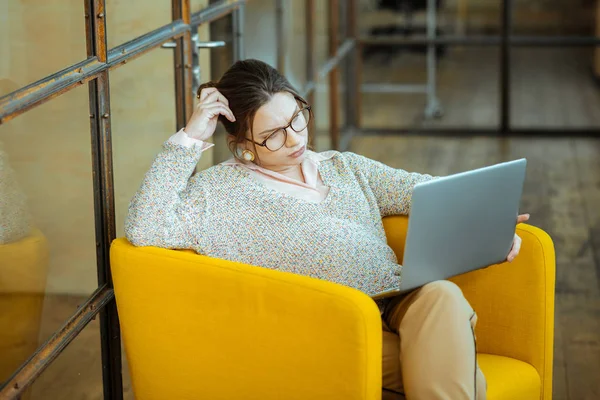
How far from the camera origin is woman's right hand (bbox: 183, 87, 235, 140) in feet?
6.16

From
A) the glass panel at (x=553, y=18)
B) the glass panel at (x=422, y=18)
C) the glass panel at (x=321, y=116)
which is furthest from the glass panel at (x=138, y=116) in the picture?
the glass panel at (x=553, y=18)

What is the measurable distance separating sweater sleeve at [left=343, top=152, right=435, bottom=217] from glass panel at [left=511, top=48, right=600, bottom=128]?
4.23 metres

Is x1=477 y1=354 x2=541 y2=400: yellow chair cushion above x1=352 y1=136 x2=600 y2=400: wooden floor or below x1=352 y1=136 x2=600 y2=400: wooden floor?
above

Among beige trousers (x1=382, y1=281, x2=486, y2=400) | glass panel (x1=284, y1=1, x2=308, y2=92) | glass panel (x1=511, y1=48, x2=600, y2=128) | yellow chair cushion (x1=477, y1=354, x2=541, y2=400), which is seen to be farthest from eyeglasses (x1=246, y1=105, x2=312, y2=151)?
glass panel (x1=511, y1=48, x2=600, y2=128)

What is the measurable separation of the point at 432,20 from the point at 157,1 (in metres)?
4.13

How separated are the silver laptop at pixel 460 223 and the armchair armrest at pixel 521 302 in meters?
0.09

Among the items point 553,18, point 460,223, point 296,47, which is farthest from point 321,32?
point 460,223

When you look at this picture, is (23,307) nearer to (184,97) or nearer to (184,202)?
(184,202)

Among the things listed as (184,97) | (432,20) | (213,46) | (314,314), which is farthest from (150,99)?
(432,20)

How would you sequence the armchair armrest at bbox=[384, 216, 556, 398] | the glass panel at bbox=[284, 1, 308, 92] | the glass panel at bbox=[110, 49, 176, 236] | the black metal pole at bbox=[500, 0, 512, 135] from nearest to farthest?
the armchair armrest at bbox=[384, 216, 556, 398], the glass panel at bbox=[110, 49, 176, 236], the glass panel at bbox=[284, 1, 308, 92], the black metal pole at bbox=[500, 0, 512, 135]

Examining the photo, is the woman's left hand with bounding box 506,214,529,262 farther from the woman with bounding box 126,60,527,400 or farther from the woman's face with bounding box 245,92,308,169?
the woman's face with bounding box 245,92,308,169

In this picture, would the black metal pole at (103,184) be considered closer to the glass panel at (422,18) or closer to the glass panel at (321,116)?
the glass panel at (321,116)

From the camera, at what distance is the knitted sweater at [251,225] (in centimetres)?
179

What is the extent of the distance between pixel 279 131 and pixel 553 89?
190 inches
